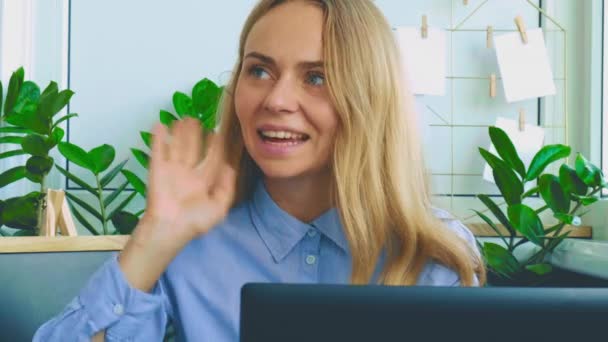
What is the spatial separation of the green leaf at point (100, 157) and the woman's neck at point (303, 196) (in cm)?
120

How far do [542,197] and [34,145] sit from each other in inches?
55.7

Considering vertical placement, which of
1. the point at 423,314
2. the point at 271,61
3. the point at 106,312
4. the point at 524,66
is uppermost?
the point at 524,66

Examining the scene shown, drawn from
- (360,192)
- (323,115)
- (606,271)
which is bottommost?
(606,271)

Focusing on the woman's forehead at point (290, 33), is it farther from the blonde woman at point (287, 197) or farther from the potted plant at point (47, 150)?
the potted plant at point (47, 150)

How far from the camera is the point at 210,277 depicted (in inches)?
36.6

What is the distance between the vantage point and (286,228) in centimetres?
95

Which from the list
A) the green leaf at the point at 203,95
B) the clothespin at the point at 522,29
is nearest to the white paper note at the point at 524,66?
the clothespin at the point at 522,29

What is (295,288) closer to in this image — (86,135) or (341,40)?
(341,40)

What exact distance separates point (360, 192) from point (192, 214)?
0.25 metres

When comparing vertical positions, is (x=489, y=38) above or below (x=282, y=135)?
above

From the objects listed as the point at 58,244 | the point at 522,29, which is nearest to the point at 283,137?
the point at 58,244

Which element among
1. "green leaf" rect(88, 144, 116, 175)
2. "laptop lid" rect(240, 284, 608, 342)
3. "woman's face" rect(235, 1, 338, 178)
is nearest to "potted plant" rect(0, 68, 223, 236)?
"green leaf" rect(88, 144, 116, 175)

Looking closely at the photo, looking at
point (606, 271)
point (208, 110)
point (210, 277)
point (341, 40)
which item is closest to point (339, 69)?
point (341, 40)

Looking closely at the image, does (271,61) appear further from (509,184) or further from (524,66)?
(524,66)
